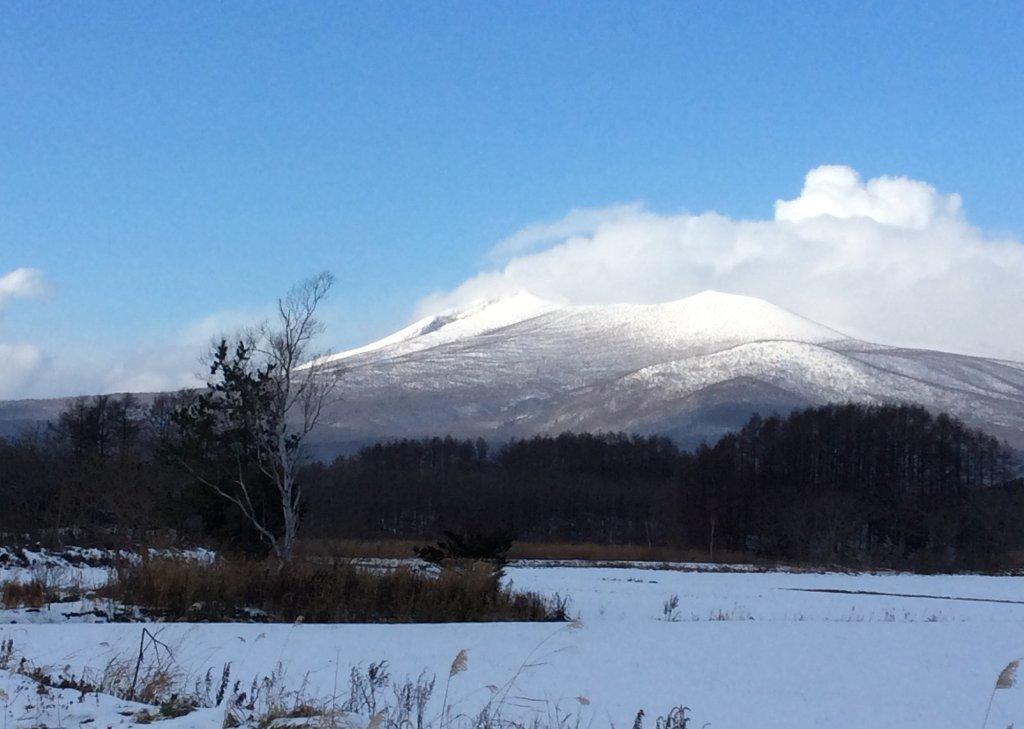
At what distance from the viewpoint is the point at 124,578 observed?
15055 millimetres

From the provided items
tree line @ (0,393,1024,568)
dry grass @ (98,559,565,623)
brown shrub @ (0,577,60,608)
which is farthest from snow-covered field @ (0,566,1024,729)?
tree line @ (0,393,1024,568)

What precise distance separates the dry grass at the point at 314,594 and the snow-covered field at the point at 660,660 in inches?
51.6

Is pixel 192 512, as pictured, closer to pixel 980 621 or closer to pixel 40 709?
pixel 980 621

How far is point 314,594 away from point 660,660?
623 cm

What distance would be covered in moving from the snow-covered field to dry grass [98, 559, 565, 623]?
1311 millimetres

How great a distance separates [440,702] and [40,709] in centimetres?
342

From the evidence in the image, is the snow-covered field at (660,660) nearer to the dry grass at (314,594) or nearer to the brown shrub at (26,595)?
the brown shrub at (26,595)

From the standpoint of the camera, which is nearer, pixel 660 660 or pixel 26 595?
pixel 660 660

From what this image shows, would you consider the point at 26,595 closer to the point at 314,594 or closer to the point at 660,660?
the point at 314,594

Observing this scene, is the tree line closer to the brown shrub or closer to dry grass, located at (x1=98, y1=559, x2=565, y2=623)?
dry grass, located at (x1=98, y1=559, x2=565, y2=623)

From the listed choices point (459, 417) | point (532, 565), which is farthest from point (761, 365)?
point (532, 565)

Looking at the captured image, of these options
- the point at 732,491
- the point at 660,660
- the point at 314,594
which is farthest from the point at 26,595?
the point at 732,491

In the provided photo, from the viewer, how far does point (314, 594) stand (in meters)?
16.0

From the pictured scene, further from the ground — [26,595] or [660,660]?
[26,595]
